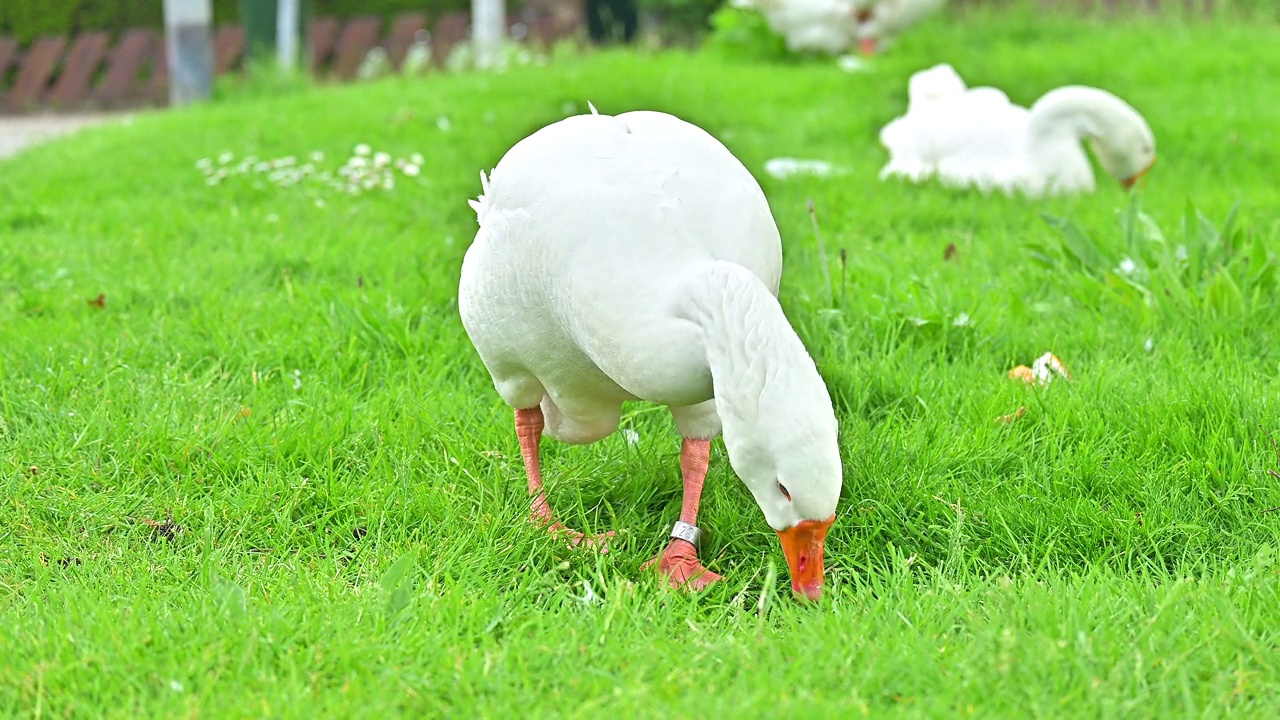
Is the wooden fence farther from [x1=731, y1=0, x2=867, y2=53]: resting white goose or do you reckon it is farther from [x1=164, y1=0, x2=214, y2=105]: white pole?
[x1=731, y1=0, x2=867, y2=53]: resting white goose

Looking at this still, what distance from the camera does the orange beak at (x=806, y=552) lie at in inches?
98.3

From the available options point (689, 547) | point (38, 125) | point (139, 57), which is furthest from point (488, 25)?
point (689, 547)

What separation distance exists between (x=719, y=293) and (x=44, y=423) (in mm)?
2127

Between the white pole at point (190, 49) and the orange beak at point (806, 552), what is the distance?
31.0 ft

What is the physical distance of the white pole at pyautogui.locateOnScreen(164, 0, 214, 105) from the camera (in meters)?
10.5

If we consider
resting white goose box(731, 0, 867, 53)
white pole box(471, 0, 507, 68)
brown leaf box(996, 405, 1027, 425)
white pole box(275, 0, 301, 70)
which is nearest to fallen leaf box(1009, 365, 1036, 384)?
brown leaf box(996, 405, 1027, 425)

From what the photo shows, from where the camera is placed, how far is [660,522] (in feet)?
10.2

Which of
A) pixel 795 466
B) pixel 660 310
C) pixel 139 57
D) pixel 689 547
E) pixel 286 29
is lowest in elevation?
pixel 139 57

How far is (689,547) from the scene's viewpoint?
9.31ft

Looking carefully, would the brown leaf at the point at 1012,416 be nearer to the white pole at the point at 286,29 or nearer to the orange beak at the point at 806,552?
the orange beak at the point at 806,552

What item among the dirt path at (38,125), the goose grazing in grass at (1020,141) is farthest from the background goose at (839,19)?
the dirt path at (38,125)

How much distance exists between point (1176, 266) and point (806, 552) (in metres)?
2.28

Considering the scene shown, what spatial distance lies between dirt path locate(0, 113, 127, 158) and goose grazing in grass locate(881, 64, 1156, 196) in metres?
7.38

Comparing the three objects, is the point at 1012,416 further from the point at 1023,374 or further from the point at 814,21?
the point at 814,21
